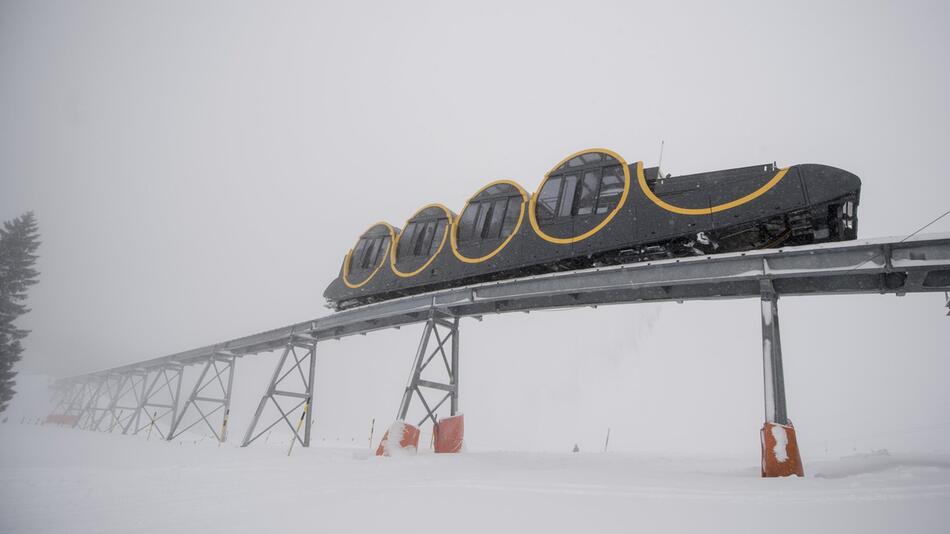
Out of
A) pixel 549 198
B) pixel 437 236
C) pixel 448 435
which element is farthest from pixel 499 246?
pixel 448 435

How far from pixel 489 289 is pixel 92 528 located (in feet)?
26.2

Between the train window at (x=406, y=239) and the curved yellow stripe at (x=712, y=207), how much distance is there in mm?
6244

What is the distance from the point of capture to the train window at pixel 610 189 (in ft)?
31.3

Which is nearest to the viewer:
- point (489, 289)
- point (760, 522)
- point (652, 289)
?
point (760, 522)

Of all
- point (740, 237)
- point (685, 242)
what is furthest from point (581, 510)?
point (740, 237)

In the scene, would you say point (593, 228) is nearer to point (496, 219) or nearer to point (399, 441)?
point (496, 219)

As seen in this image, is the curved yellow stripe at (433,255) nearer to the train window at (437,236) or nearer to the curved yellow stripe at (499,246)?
the train window at (437,236)

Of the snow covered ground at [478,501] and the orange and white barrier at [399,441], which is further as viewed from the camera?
the orange and white barrier at [399,441]

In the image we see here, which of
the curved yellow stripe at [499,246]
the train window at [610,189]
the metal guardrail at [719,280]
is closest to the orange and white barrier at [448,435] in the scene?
the metal guardrail at [719,280]

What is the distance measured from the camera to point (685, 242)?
29.6 feet

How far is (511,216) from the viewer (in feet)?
35.8

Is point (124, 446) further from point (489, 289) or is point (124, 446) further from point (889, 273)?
point (889, 273)

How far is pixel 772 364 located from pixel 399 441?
24.7ft

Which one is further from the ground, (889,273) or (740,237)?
(740,237)
